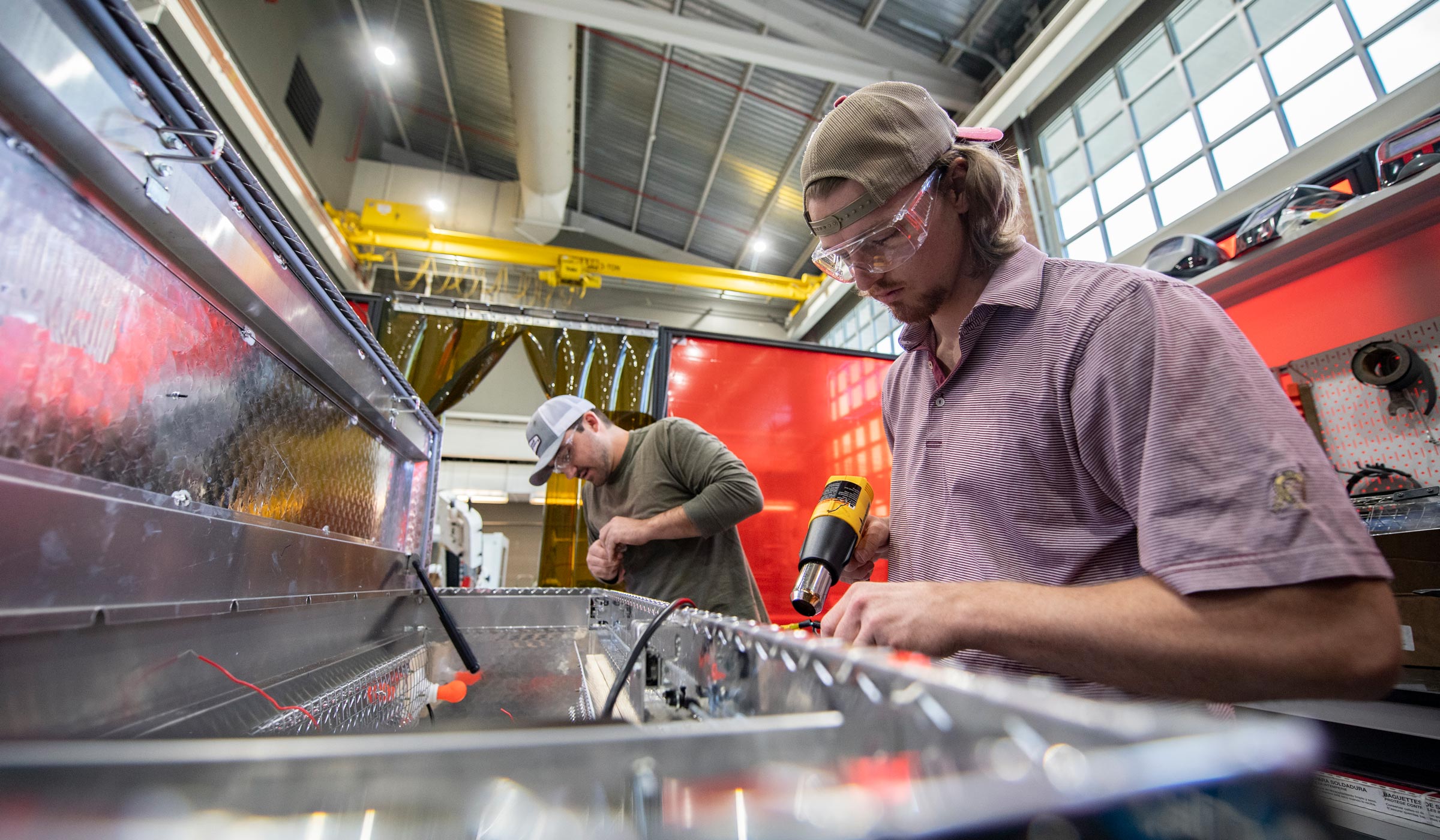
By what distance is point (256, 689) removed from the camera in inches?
35.5

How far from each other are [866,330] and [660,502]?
525 cm

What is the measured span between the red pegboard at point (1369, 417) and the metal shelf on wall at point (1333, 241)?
0.35m

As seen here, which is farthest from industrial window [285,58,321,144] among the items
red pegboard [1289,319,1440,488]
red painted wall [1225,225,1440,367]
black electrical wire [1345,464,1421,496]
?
black electrical wire [1345,464,1421,496]

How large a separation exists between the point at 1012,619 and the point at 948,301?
23.0 inches

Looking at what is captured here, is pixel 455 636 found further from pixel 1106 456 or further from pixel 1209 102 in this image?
A: pixel 1209 102

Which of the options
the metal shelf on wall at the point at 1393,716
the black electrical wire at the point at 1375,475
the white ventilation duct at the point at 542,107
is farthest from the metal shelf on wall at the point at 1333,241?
the white ventilation duct at the point at 542,107

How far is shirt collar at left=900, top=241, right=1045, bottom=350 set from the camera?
0.89 m

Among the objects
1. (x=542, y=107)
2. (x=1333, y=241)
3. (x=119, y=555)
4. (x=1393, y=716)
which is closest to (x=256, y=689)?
(x=119, y=555)

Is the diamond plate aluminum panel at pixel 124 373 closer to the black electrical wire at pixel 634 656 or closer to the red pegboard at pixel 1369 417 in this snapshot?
the black electrical wire at pixel 634 656

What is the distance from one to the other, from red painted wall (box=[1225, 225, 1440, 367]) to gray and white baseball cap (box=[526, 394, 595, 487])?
218 centimetres

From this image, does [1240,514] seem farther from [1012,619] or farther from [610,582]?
[610,582]

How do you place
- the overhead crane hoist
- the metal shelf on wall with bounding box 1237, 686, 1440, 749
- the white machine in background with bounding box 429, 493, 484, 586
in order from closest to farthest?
the metal shelf on wall with bounding box 1237, 686, 1440, 749 < the white machine in background with bounding box 429, 493, 484, 586 < the overhead crane hoist

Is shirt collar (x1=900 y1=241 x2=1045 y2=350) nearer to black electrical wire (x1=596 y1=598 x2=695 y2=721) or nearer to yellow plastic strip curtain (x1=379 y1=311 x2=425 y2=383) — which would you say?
black electrical wire (x1=596 y1=598 x2=695 y2=721)

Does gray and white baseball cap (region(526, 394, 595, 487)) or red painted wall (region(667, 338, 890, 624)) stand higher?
red painted wall (region(667, 338, 890, 624))
